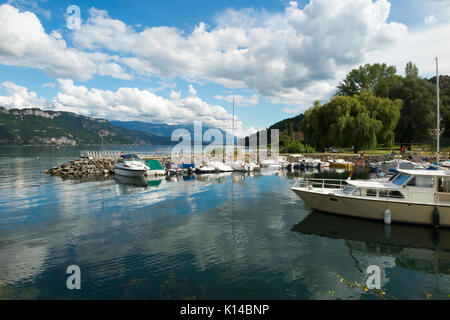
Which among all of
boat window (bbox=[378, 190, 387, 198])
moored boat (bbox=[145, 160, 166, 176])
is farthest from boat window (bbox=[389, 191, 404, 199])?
moored boat (bbox=[145, 160, 166, 176])

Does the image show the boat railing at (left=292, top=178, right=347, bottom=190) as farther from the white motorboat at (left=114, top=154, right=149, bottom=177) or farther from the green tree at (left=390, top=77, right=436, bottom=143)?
the green tree at (left=390, top=77, right=436, bottom=143)

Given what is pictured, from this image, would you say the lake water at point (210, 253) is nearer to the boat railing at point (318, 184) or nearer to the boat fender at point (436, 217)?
the boat fender at point (436, 217)

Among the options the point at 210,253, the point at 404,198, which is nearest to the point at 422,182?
the point at 404,198

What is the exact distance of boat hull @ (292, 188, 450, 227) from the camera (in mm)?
16266

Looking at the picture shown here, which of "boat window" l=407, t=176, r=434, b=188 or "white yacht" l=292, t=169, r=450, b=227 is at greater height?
"boat window" l=407, t=176, r=434, b=188

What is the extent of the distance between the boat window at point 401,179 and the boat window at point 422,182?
0.38 m

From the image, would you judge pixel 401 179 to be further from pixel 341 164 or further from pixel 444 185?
pixel 341 164

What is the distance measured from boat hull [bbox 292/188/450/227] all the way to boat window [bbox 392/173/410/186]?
1.40 m

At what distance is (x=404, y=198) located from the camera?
16.7 metres

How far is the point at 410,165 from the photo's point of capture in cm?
3102

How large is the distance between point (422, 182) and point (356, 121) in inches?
1817

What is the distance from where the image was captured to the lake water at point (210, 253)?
9984mm

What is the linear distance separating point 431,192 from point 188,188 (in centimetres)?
2394

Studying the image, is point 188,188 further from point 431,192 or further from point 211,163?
point 431,192
